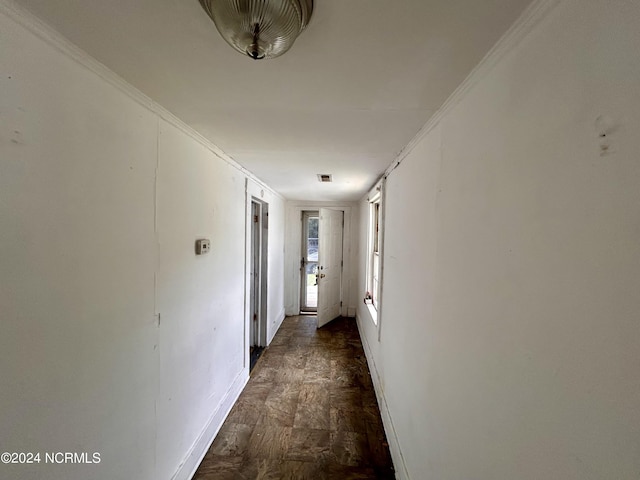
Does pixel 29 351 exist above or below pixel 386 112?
below

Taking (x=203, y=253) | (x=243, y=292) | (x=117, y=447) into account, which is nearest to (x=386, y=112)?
(x=203, y=253)

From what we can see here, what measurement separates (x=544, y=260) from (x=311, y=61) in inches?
34.7

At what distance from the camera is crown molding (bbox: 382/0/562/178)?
61 cm

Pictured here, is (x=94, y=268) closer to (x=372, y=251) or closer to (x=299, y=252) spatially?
(x=372, y=251)

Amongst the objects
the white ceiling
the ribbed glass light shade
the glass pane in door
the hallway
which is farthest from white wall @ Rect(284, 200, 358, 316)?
the ribbed glass light shade

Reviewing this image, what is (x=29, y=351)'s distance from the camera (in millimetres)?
745

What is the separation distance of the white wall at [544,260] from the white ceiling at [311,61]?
0.41ft

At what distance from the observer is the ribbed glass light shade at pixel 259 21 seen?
24.5 inches

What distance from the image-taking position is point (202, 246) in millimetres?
1717

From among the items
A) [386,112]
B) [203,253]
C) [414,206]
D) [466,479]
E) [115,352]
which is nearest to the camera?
[466,479]

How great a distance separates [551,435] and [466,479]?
1.65ft

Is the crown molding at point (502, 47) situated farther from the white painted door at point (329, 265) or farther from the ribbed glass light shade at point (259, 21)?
the white painted door at point (329, 265)

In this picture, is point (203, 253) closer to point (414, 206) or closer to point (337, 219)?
point (414, 206)

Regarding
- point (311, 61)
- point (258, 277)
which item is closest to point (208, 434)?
point (258, 277)
